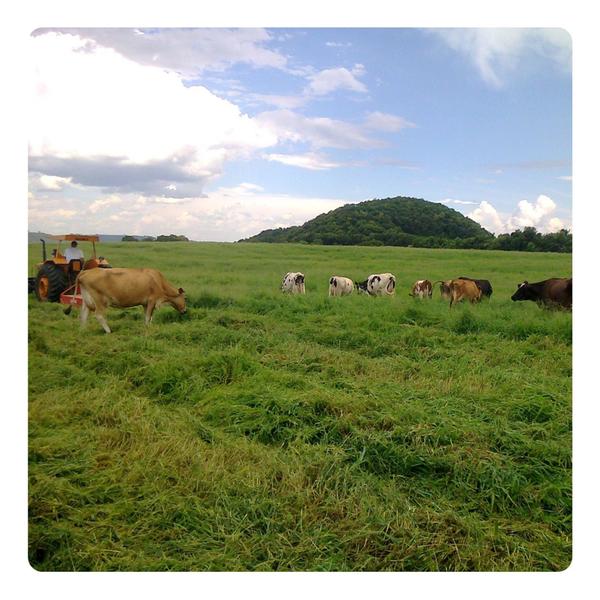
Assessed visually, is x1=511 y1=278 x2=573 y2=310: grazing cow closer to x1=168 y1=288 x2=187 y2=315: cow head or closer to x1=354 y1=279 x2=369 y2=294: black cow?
x1=354 y1=279 x2=369 y2=294: black cow

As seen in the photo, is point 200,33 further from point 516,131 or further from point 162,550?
point 162,550

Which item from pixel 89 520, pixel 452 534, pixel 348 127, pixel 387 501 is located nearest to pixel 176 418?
pixel 89 520

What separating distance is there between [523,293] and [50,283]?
2787 mm

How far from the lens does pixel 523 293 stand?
3.05m

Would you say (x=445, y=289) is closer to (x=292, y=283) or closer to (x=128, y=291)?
(x=292, y=283)

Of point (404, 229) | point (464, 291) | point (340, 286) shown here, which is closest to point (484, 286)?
point (464, 291)

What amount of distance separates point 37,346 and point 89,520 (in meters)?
1.03

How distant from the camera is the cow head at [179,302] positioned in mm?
3152

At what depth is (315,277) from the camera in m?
3.20

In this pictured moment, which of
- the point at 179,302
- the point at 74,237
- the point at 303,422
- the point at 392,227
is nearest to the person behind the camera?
the point at 303,422

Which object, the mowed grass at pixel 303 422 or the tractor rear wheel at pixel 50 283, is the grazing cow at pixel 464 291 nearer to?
the mowed grass at pixel 303 422

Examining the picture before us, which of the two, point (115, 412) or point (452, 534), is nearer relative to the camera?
point (452, 534)

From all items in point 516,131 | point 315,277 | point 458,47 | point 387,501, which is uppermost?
point 458,47

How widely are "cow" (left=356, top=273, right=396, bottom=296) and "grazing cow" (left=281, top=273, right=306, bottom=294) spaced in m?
0.35
